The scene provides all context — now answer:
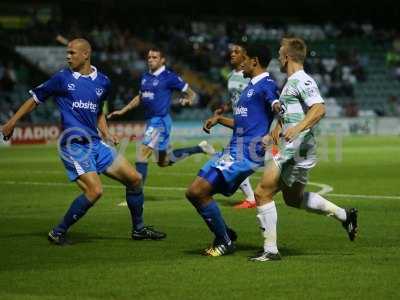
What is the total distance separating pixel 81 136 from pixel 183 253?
200 centimetres

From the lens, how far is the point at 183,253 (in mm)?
11047

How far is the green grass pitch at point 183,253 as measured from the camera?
873 centimetres

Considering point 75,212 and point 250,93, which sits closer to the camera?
point 250,93

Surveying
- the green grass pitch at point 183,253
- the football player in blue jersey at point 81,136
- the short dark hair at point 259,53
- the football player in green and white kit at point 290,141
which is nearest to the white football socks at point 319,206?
the football player in green and white kit at point 290,141

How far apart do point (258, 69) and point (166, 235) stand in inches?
102

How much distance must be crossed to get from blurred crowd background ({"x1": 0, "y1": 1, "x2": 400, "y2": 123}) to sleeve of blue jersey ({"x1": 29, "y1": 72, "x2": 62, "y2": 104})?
78.4 feet

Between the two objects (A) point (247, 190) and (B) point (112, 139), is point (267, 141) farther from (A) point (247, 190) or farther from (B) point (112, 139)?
(A) point (247, 190)

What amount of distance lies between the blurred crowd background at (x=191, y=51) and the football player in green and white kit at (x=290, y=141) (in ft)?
84.9

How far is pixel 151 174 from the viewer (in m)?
23.3

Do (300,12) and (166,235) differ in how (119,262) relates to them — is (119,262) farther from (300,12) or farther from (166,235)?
(300,12)

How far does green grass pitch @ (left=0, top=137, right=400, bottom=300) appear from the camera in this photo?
873 cm

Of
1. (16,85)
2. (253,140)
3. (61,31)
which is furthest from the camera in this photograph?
(61,31)

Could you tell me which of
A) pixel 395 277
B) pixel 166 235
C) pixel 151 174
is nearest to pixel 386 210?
pixel 166 235

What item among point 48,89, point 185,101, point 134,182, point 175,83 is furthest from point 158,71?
point 48,89
